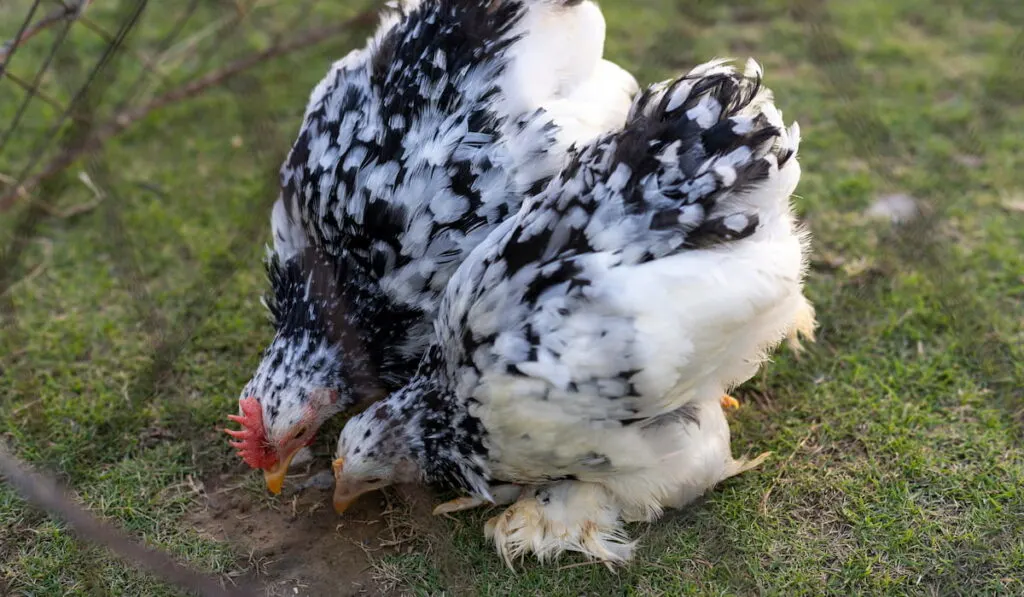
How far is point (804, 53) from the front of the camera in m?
4.18

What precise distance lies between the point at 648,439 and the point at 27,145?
3.27 m

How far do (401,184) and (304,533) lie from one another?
1.03m

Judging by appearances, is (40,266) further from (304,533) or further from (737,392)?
(737,392)

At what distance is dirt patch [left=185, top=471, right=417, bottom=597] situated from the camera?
2.19m

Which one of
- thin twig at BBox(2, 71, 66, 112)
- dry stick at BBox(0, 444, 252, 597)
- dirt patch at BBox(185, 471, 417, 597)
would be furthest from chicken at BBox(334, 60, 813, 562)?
thin twig at BBox(2, 71, 66, 112)

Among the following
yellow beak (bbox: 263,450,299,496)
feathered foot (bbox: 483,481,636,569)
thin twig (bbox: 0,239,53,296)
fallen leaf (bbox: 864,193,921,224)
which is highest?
thin twig (bbox: 0,239,53,296)

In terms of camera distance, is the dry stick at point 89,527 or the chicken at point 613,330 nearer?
the dry stick at point 89,527

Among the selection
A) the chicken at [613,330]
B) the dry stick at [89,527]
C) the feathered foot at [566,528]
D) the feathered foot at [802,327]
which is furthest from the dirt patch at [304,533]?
the feathered foot at [802,327]

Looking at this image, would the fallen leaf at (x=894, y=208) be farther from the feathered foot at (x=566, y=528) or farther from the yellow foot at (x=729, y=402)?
the feathered foot at (x=566, y=528)

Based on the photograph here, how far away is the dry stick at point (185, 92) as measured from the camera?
3.21m

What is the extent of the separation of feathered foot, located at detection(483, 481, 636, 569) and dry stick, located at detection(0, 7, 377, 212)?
7.19ft

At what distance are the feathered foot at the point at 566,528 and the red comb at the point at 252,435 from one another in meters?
0.68

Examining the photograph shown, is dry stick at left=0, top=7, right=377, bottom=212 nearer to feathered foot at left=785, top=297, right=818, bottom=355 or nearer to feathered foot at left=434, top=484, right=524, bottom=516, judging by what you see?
feathered foot at left=434, top=484, right=524, bottom=516

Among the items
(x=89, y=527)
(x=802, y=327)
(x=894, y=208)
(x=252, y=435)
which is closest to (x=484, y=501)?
(x=252, y=435)
